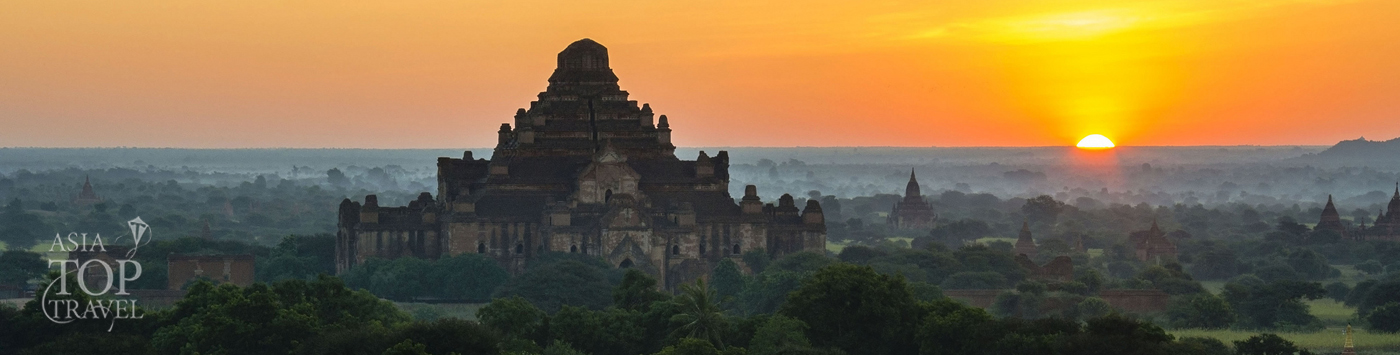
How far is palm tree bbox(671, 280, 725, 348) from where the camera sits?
62.9 meters

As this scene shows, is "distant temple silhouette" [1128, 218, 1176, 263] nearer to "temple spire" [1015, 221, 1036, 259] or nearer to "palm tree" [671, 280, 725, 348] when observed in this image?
"temple spire" [1015, 221, 1036, 259]

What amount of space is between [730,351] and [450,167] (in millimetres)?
43262

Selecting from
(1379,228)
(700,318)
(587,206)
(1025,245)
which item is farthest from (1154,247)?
(700,318)

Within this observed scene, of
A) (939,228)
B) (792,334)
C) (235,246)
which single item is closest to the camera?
(792,334)

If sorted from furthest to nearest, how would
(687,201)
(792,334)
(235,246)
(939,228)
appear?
(939,228), (235,246), (687,201), (792,334)

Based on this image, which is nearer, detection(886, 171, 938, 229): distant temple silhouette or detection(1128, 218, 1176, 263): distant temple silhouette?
detection(1128, 218, 1176, 263): distant temple silhouette

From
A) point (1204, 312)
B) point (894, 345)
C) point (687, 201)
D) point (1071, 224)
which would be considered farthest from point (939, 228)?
point (894, 345)

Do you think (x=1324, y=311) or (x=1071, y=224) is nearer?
(x=1324, y=311)

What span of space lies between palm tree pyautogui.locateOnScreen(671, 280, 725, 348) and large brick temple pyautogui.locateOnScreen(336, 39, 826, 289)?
27279 millimetres

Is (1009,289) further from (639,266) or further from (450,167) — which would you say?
(450,167)

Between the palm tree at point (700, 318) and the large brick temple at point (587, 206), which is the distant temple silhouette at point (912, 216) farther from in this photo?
the palm tree at point (700, 318)

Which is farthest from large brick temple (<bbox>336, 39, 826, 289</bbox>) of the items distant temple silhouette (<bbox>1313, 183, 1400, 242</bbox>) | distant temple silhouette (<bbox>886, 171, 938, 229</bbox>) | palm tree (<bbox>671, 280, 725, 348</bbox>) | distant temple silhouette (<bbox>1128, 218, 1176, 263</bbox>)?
distant temple silhouette (<bbox>886, 171, 938, 229</bbox>)

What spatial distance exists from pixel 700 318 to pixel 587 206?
105ft

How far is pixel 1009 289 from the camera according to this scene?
89938mm
